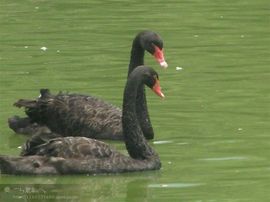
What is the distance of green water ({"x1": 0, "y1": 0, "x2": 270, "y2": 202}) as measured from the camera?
10.4m

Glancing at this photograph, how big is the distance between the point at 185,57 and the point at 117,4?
5146mm

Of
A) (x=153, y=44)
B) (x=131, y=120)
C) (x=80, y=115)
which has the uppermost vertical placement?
(x=153, y=44)

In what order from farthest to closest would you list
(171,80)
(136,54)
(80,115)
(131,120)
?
(171,80)
(136,54)
(80,115)
(131,120)

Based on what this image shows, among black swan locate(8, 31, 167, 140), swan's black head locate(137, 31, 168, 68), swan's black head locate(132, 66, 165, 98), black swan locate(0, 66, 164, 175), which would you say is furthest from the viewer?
swan's black head locate(137, 31, 168, 68)

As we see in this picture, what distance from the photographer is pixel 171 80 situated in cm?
1438

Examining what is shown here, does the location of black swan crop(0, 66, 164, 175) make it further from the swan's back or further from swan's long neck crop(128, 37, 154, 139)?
the swan's back

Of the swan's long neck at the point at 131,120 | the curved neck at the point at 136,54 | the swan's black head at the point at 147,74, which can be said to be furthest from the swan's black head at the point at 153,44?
the swan's long neck at the point at 131,120

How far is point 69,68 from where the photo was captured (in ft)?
49.7

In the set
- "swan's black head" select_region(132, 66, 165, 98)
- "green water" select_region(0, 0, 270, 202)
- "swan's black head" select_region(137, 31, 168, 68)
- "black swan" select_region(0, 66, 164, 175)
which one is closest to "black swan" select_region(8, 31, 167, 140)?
"swan's black head" select_region(137, 31, 168, 68)

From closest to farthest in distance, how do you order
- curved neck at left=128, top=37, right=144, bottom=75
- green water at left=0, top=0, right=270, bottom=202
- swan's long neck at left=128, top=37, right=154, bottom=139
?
green water at left=0, top=0, right=270, bottom=202, swan's long neck at left=128, top=37, right=154, bottom=139, curved neck at left=128, top=37, right=144, bottom=75

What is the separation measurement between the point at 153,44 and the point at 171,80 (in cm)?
200

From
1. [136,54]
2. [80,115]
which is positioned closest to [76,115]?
[80,115]

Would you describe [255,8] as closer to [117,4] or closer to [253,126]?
[117,4]

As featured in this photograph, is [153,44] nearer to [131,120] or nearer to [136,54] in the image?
[136,54]
